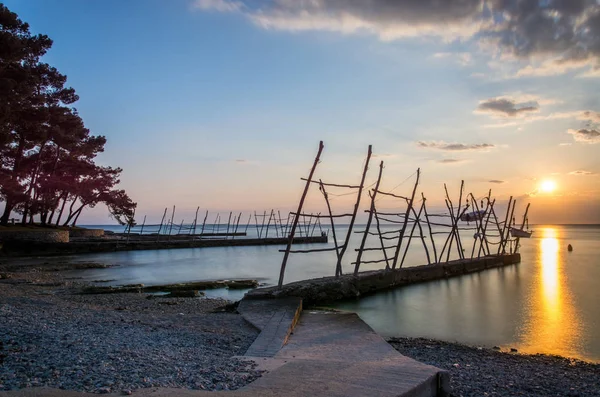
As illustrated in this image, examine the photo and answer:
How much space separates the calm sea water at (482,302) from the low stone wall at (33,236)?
502cm

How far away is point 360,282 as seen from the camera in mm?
13406

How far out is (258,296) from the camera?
9883 millimetres

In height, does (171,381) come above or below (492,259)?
below

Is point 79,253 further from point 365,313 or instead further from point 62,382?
point 62,382

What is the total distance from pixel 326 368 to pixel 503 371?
10.0ft

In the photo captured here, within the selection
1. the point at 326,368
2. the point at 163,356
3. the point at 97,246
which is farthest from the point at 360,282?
the point at 97,246

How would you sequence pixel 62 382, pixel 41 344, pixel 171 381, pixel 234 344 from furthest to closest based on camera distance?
pixel 234 344
pixel 41 344
pixel 171 381
pixel 62 382

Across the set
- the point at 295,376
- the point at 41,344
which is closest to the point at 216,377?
the point at 295,376

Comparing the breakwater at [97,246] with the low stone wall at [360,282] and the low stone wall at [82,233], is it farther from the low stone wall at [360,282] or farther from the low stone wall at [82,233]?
the low stone wall at [360,282]

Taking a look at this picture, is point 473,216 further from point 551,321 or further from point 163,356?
point 163,356

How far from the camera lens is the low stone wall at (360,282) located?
35.1ft

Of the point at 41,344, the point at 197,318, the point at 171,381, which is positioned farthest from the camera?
the point at 197,318

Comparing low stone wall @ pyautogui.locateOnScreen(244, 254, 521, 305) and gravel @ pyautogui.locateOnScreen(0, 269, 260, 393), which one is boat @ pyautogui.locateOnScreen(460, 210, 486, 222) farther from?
gravel @ pyautogui.locateOnScreen(0, 269, 260, 393)

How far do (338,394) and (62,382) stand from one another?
2.21 m
